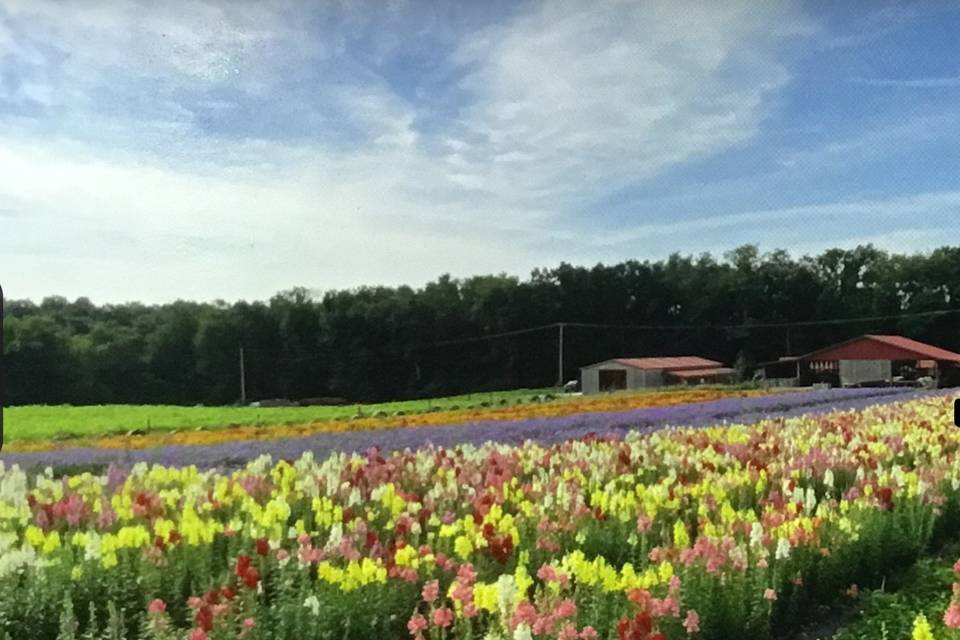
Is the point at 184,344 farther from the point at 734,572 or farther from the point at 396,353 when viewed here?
the point at 734,572

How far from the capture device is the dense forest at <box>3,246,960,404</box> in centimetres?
2094

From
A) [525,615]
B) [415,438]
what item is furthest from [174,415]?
[525,615]

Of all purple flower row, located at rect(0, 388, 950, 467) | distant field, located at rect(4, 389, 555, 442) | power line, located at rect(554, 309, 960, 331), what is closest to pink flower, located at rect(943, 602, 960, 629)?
purple flower row, located at rect(0, 388, 950, 467)

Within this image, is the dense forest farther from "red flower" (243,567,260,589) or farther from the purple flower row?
"red flower" (243,567,260,589)

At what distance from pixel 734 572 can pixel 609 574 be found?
981 millimetres

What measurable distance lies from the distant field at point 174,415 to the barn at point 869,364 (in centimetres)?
1513

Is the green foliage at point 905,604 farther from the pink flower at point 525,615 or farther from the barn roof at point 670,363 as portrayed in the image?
the barn roof at point 670,363

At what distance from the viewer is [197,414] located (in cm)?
2081

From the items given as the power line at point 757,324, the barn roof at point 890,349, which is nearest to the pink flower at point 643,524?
the power line at point 757,324

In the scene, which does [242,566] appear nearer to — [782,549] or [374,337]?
[782,549]

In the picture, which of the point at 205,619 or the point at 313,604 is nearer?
the point at 205,619

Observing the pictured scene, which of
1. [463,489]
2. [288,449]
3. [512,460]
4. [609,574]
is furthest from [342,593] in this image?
[288,449]

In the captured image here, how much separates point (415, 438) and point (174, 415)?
28.3ft

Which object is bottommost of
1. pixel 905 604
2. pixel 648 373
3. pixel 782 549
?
pixel 905 604
